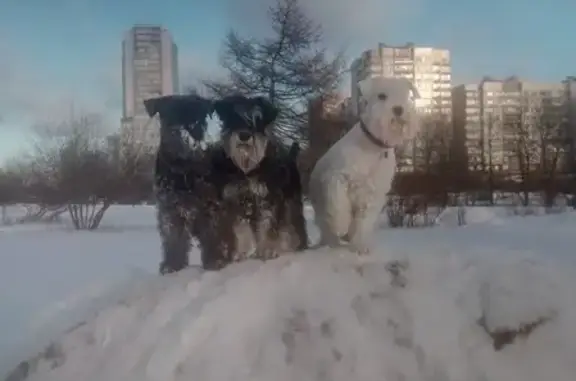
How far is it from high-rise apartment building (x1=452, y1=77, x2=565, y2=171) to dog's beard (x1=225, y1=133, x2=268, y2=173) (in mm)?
14292

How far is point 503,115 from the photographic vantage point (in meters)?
23.0

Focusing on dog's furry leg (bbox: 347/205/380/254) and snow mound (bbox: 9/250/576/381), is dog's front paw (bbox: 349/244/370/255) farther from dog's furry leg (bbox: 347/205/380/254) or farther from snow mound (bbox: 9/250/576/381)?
snow mound (bbox: 9/250/576/381)

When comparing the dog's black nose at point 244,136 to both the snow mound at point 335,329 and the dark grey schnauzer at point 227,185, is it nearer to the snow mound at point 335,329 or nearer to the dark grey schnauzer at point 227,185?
the dark grey schnauzer at point 227,185

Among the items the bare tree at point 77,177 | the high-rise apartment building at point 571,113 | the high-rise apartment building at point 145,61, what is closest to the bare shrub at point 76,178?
the bare tree at point 77,177

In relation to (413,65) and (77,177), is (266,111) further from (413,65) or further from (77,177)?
(77,177)

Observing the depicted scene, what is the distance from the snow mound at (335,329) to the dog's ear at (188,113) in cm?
107

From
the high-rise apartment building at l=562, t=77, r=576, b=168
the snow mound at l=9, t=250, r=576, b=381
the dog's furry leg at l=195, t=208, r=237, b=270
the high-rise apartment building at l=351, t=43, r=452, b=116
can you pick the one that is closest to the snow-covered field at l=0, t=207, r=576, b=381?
the snow mound at l=9, t=250, r=576, b=381

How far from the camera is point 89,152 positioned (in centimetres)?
1867

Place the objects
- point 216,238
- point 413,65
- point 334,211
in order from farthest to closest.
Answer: point 413,65
point 334,211
point 216,238

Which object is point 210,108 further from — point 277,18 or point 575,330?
point 277,18

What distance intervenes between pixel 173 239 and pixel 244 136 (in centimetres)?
93

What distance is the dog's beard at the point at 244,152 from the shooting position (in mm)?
3943

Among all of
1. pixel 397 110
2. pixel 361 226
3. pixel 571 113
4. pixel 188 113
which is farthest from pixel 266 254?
pixel 571 113

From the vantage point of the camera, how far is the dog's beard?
12.9 feet
